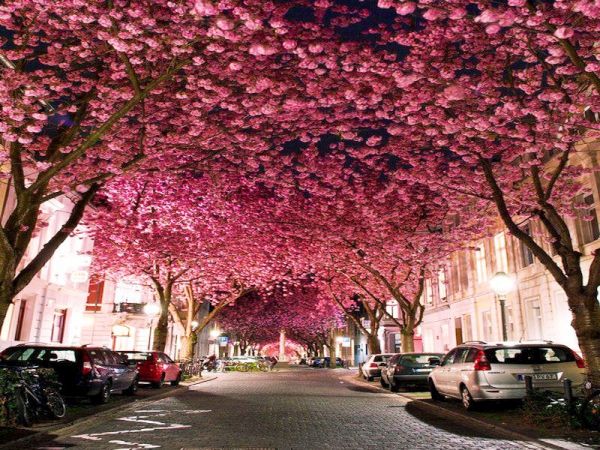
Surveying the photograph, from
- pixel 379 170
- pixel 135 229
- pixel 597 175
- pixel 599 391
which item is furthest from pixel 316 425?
pixel 135 229

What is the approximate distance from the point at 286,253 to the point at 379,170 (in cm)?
893

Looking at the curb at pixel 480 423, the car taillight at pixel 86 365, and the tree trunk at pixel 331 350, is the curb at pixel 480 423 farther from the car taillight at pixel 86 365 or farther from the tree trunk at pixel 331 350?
the tree trunk at pixel 331 350

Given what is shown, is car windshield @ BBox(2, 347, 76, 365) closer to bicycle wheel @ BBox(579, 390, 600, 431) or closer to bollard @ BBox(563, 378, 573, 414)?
bollard @ BBox(563, 378, 573, 414)

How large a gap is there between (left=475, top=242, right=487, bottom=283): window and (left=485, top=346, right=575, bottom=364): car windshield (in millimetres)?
17224

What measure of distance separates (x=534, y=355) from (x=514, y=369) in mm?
663

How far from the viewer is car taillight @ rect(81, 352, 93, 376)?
45.4 feet

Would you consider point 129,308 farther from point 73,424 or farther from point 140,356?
point 73,424

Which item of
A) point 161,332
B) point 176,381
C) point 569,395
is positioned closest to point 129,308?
point 161,332

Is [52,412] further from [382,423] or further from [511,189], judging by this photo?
[511,189]

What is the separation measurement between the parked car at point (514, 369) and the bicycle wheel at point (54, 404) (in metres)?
9.07

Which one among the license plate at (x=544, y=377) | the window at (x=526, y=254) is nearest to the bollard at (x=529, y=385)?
the license plate at (x=544, y=377)

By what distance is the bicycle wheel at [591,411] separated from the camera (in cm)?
909

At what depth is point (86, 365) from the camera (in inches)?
549

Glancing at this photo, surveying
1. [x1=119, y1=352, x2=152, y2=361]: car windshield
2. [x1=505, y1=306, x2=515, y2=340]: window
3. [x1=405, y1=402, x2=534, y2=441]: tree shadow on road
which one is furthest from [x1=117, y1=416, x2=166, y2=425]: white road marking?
[x1=505, y1=306, x2=515, y2=340]: window
